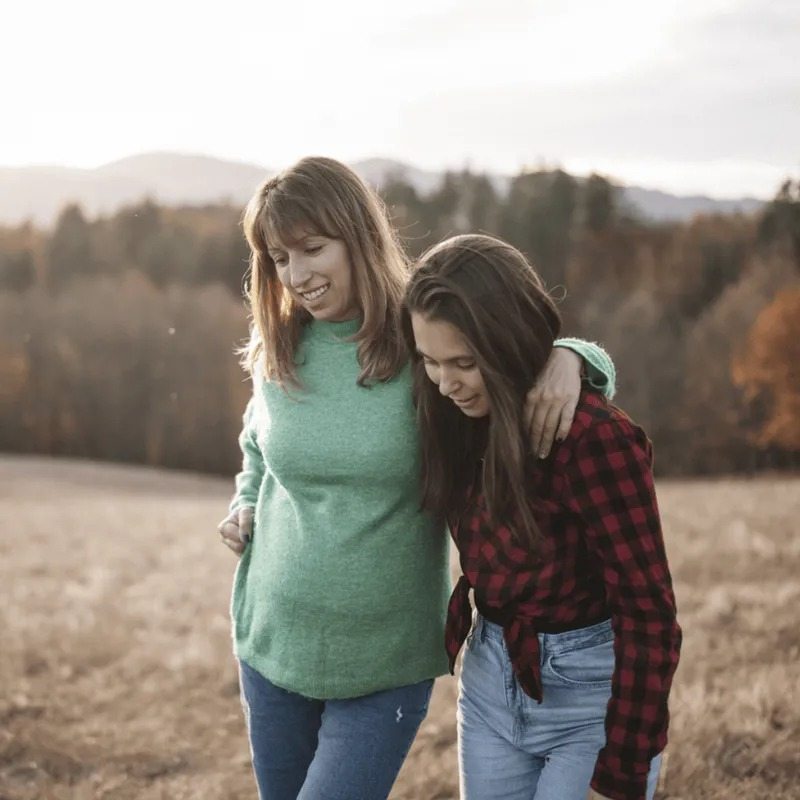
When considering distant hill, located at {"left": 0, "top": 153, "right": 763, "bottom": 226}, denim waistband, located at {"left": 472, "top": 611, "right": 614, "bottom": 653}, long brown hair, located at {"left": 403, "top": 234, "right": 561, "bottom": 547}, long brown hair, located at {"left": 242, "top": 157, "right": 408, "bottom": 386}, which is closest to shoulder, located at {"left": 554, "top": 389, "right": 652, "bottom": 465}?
long brown hair, located at {"left": 403, "top": 234, "right": 561, "bottom": 547}

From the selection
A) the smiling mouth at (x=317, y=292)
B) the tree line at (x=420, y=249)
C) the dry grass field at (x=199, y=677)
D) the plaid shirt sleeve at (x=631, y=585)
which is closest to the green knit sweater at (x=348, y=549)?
the smiling mouth at (x=317, y=292)

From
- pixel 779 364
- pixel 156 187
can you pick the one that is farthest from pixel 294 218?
pixel 156 187

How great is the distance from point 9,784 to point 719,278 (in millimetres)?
30565

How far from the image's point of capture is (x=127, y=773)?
169 inches

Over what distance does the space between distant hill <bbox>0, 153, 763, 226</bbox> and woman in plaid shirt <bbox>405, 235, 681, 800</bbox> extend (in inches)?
1136

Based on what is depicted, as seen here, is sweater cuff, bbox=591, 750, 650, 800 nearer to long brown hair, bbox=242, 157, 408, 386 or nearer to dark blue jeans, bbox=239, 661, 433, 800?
dark blue jeans, bbox=239, 661, 433, 800

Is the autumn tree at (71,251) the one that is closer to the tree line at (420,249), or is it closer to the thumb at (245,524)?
the tree line at (420,249)

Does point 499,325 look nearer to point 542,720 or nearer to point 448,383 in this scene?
point 448,383

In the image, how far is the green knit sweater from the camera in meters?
2.32

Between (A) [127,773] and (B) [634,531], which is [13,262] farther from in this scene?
(B) [634,531]

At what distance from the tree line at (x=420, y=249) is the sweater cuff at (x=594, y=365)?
23512 mm

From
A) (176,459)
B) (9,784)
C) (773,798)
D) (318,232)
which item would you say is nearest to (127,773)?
(9,784)

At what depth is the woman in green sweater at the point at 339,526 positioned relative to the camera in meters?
2.32

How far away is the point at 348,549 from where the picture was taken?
2.32 metres
